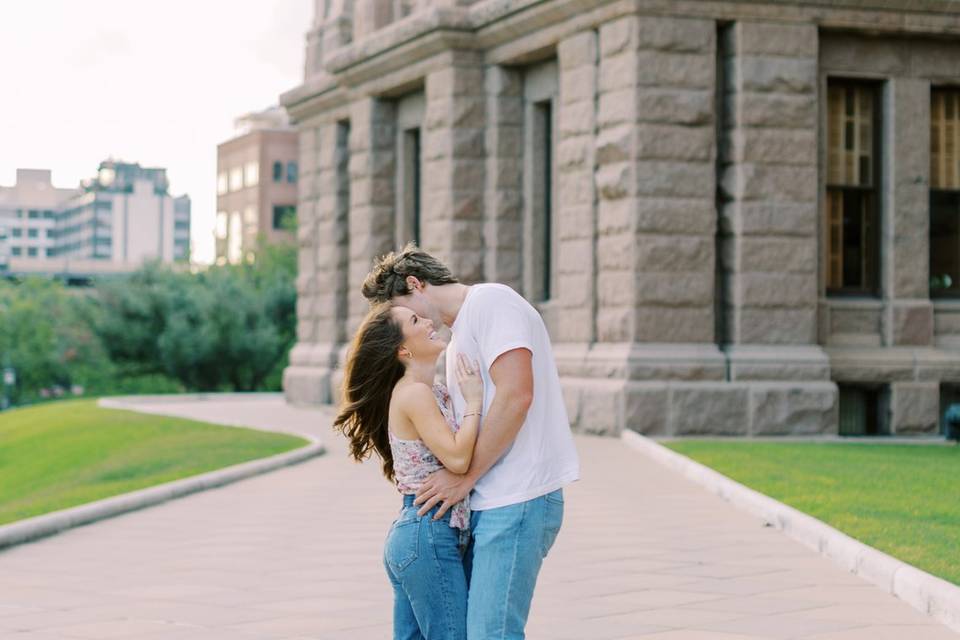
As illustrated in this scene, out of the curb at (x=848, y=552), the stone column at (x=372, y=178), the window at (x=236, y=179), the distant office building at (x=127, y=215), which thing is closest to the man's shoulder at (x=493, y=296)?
the curb at (x=848, y=552)

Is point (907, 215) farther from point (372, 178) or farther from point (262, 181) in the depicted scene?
point (262, 181)

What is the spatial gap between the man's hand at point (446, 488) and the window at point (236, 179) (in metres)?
101

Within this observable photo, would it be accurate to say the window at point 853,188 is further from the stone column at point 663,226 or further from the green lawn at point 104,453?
the green lawn at point 104,453

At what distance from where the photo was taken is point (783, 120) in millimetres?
19984

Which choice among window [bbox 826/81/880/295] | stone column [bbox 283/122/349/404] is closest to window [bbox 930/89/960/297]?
window [bbox 826/81/880/295]

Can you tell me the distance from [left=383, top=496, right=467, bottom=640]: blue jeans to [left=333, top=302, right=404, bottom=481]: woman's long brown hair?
327 mm

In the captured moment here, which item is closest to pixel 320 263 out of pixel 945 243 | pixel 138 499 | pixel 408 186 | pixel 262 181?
pixel 408 186

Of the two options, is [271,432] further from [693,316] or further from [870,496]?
[870,496]

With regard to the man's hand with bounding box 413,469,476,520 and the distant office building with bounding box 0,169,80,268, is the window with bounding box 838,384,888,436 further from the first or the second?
the distant office building with bounding box 0,169,80,268

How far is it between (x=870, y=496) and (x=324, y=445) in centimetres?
873

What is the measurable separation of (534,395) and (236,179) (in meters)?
102

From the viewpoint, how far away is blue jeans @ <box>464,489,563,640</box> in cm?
485

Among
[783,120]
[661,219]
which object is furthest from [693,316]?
[783,120]

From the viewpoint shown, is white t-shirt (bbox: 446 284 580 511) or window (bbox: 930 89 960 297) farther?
window (bbox: 930 89 960 297)
